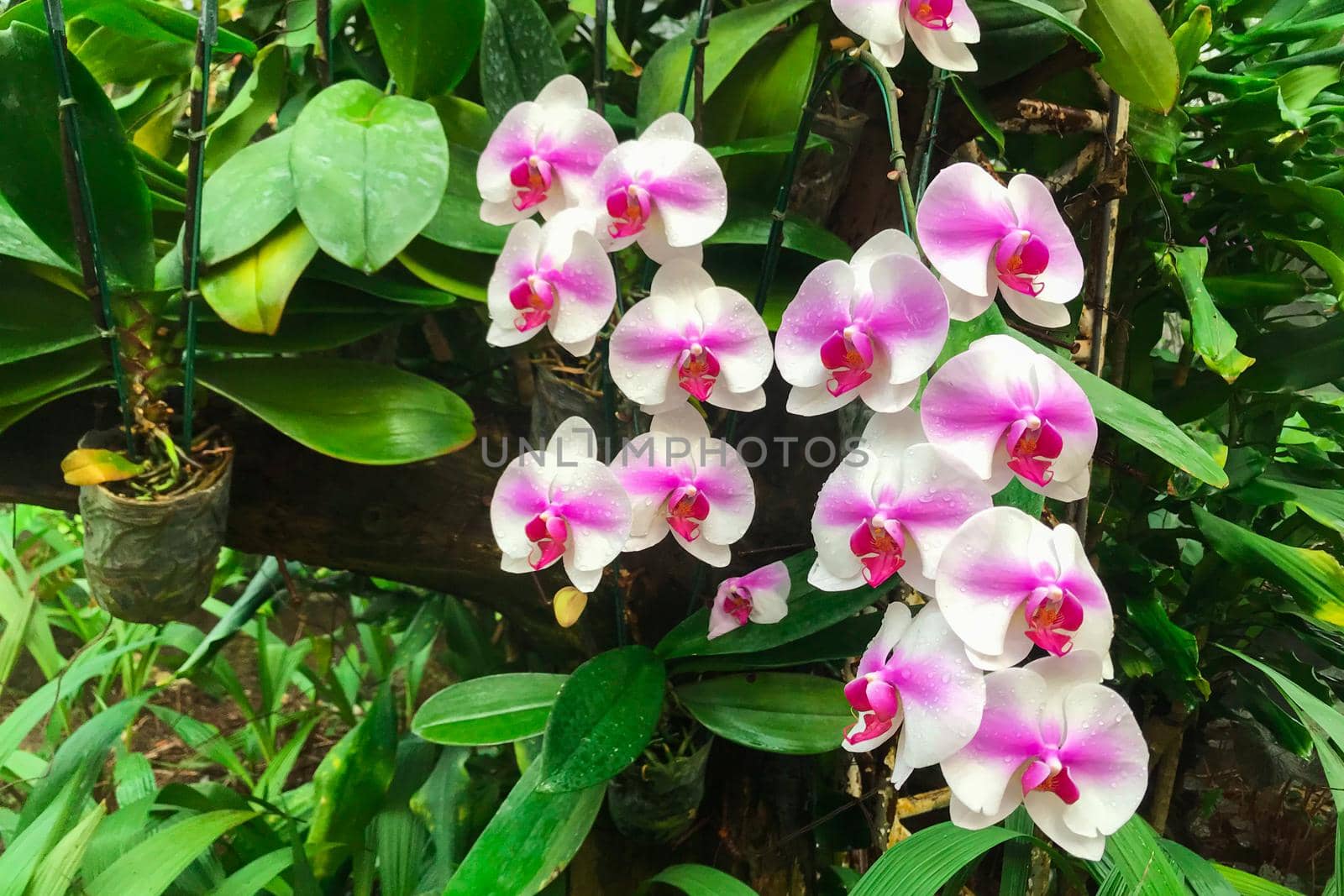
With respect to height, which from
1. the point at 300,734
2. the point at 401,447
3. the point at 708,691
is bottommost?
the point at 300,734

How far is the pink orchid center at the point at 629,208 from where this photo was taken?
1.41 feet

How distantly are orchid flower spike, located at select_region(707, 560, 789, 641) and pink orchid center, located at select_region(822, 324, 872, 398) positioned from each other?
8.3 inches

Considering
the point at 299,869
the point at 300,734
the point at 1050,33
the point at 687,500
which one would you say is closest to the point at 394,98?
the point at 687,500

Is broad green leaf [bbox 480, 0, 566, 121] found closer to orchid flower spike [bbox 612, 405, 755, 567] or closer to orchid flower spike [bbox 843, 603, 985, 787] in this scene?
orchid flower spike [bbox 612, 405, 755, 567]

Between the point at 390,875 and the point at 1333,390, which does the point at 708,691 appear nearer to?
the point at 390,875

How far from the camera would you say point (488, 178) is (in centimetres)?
51

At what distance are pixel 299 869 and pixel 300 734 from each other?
1.92 feet

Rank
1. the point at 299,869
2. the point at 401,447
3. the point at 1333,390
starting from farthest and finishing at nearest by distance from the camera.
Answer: the point at 1333,390, the point at 299,869, the point at 401,447

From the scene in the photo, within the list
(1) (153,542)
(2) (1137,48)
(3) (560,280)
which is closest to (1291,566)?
(2) (1137,48)

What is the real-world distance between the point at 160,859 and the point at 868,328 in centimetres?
74

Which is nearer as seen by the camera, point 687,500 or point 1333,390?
point 687,500

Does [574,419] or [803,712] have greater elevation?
[574,419]

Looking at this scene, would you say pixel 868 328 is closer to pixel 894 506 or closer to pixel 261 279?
pixel 894 506

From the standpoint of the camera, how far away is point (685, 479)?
0.48 m
